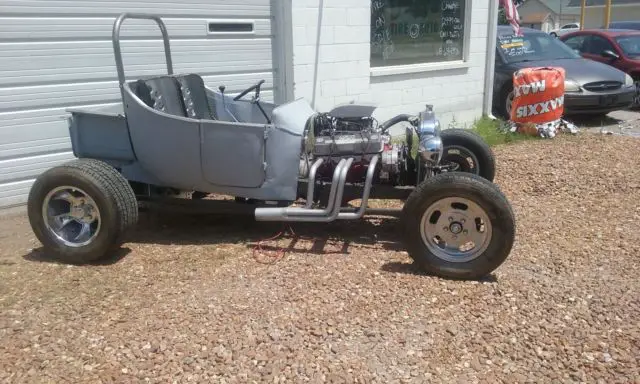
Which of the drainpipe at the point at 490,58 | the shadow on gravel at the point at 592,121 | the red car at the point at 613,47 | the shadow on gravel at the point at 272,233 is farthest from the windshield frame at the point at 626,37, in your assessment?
the shadow on gravel at the point at 272,233

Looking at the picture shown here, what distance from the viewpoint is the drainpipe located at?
9.59 metres

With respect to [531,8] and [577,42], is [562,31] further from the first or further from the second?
[531,8]

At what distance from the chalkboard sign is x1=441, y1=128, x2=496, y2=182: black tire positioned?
3.32 m

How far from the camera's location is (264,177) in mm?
4531

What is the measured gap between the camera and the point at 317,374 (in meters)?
2.97

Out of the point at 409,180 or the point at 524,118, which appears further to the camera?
the point at 524,118

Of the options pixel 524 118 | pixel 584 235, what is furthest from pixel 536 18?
pixel 584 235

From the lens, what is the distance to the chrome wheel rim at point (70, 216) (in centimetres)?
439

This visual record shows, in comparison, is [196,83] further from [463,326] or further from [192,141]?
[463,326]

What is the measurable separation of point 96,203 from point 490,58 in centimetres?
744

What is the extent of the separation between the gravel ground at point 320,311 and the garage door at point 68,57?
106cm

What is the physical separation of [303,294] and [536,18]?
6541cm

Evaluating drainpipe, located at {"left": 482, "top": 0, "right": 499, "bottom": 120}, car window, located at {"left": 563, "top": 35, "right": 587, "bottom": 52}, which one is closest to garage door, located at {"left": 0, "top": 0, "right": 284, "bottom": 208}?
drainpipe, located at {"left": 482, "top": 0, "right": 499, "bottom": 120}

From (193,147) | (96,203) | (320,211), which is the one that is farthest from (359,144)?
(96,203)
